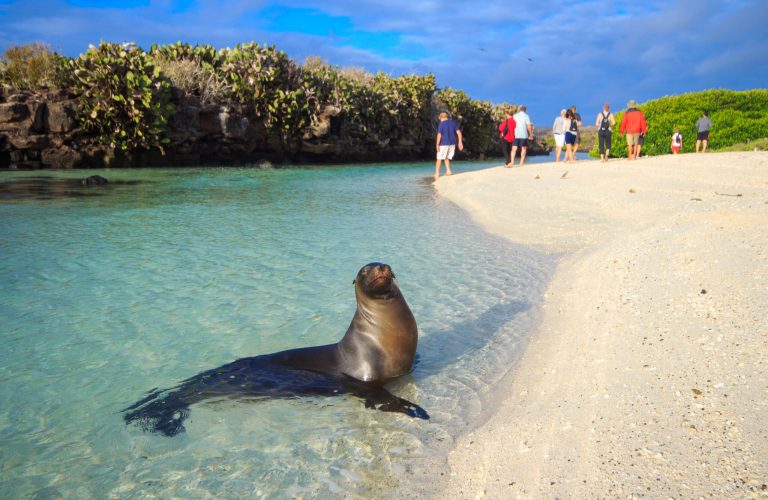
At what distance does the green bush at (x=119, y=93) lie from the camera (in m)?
22.4

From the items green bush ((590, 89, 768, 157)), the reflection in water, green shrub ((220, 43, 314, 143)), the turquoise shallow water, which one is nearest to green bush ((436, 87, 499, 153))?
green shrub ((220, 43, 314, 143))

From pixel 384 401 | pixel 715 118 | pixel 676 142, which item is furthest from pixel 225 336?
pixel 715 118

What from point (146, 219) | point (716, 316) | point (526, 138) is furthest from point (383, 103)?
point (716, 316)

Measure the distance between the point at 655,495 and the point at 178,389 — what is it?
3.16 metres

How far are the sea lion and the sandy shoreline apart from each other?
860mm

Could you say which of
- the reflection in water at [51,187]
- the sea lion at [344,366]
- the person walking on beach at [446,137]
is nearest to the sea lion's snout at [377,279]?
the sea lion at [344,366]

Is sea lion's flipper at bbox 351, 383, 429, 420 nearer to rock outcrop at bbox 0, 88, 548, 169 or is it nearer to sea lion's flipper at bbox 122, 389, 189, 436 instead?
sea lion's flipper at bbox 122, 389, 189, 436

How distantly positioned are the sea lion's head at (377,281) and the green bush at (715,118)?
27471 millimetres

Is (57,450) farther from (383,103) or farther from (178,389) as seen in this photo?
(383,103)

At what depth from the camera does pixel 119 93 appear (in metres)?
22.7

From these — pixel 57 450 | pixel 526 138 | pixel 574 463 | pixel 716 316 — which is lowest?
pixel 57 450

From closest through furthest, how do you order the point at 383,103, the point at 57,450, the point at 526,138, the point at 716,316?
the point at 57,450
the point at 716,316
the point at 526,138
the point at 383,103

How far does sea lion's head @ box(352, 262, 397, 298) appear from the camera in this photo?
386cm

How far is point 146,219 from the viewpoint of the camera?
10.8 m
